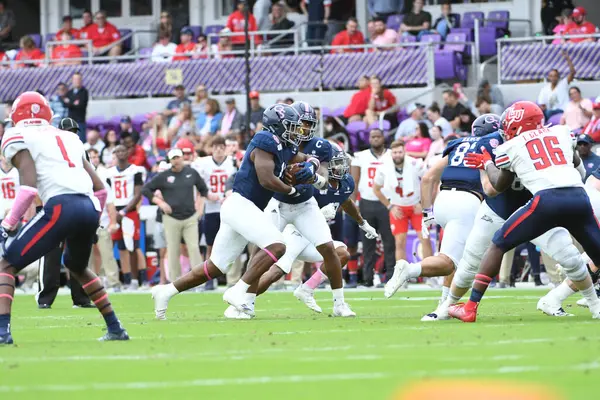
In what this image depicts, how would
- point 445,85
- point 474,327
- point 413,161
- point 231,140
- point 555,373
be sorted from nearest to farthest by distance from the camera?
point 555,373
point 474,327
point 413,161
point 231,140
point 445,85

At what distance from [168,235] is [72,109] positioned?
5.35m

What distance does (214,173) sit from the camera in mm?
19422

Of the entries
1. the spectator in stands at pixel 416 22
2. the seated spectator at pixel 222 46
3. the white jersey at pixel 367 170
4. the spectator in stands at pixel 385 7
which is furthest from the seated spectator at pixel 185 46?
the white jersey at pixel 367 170

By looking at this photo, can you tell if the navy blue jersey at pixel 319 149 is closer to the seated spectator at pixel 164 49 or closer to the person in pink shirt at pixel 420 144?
the person in pink shirt at pixel 420 144

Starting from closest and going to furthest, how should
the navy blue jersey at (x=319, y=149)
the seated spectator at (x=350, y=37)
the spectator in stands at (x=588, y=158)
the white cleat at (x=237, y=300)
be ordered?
the white cleat at (x=237, y=300) → the navy blue jersey at (x=319, y=149) → the spectator in stands at (x=588, y=158) → the seated spectator at (x=350, y=37)

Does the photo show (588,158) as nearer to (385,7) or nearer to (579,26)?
(579,26)

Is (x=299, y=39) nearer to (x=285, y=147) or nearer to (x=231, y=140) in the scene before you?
(x=231, y=140)

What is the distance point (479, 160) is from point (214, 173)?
9107 mm

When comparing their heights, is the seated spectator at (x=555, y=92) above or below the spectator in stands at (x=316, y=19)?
below

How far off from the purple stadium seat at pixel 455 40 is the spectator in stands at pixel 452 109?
2.52m

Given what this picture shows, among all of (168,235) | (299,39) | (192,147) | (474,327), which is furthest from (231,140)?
(474,327)

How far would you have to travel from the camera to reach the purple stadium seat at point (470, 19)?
2447 centimetres

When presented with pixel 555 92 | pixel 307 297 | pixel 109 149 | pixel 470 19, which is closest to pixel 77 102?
pixel 109 149

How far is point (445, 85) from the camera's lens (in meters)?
22.9
